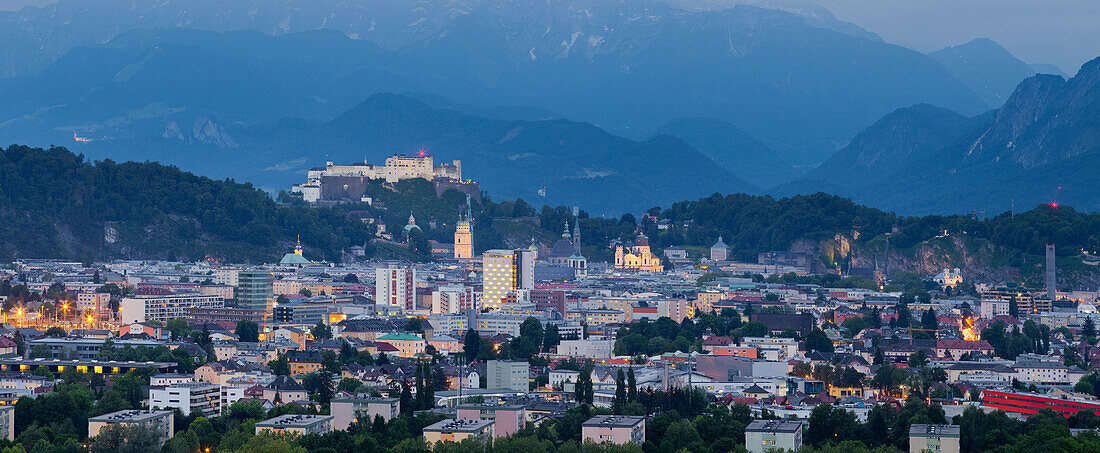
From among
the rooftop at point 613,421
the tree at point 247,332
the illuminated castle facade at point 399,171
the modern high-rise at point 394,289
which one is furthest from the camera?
the illuminated castle facade at point 399,171

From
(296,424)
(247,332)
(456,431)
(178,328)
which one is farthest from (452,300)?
(456,431)

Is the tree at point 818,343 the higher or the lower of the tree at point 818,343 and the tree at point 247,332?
the lower

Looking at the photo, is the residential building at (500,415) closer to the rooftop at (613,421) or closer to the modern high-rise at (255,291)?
the rooftop at (613,421)

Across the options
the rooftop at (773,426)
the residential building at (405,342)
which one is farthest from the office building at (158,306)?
the rooftop at (773,426)

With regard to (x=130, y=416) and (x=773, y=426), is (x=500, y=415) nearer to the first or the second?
(x=773, y=426)

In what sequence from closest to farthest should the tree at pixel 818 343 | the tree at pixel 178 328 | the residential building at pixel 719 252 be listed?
1. the tree at pixel 178 328
2. the tree at pixel 818 343
3. the residential building at pixel 719 252
